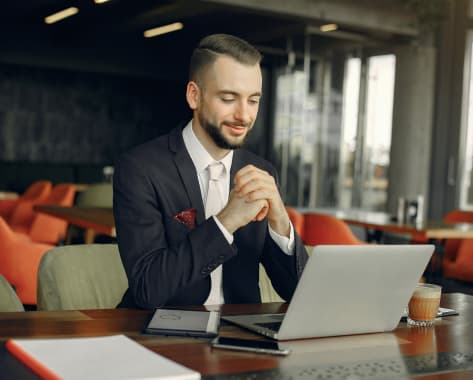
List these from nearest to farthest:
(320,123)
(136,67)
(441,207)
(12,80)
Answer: (441,207), (320,123), (12,80), (136,67)

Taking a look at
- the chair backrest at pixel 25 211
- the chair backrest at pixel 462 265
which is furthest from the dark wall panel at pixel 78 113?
the chair backrest at pixel 462 265

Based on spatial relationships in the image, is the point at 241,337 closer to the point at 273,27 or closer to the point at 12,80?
the point at 273,27

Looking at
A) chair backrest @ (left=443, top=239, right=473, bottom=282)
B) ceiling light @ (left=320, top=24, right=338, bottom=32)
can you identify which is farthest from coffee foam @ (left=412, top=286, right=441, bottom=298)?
ceiling light @ (left=320, top=24, right=338, bottom=32)

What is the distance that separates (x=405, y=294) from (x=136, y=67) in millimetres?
12601

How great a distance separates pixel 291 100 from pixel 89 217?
7.47 meters

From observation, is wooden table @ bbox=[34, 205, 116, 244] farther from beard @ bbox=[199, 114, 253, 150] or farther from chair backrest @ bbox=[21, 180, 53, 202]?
beard @ bbox=[199, 114, 253, 150]

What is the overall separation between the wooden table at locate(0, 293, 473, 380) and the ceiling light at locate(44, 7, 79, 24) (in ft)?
32.9

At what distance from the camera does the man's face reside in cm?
187

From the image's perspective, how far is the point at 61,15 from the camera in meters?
11.1

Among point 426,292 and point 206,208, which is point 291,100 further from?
point 426,292

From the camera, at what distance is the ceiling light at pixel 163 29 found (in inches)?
455

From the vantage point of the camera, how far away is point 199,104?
6.43 feet

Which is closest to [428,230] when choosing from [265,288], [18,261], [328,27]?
[18,261]

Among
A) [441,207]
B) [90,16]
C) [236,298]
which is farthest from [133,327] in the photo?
[90,16]
